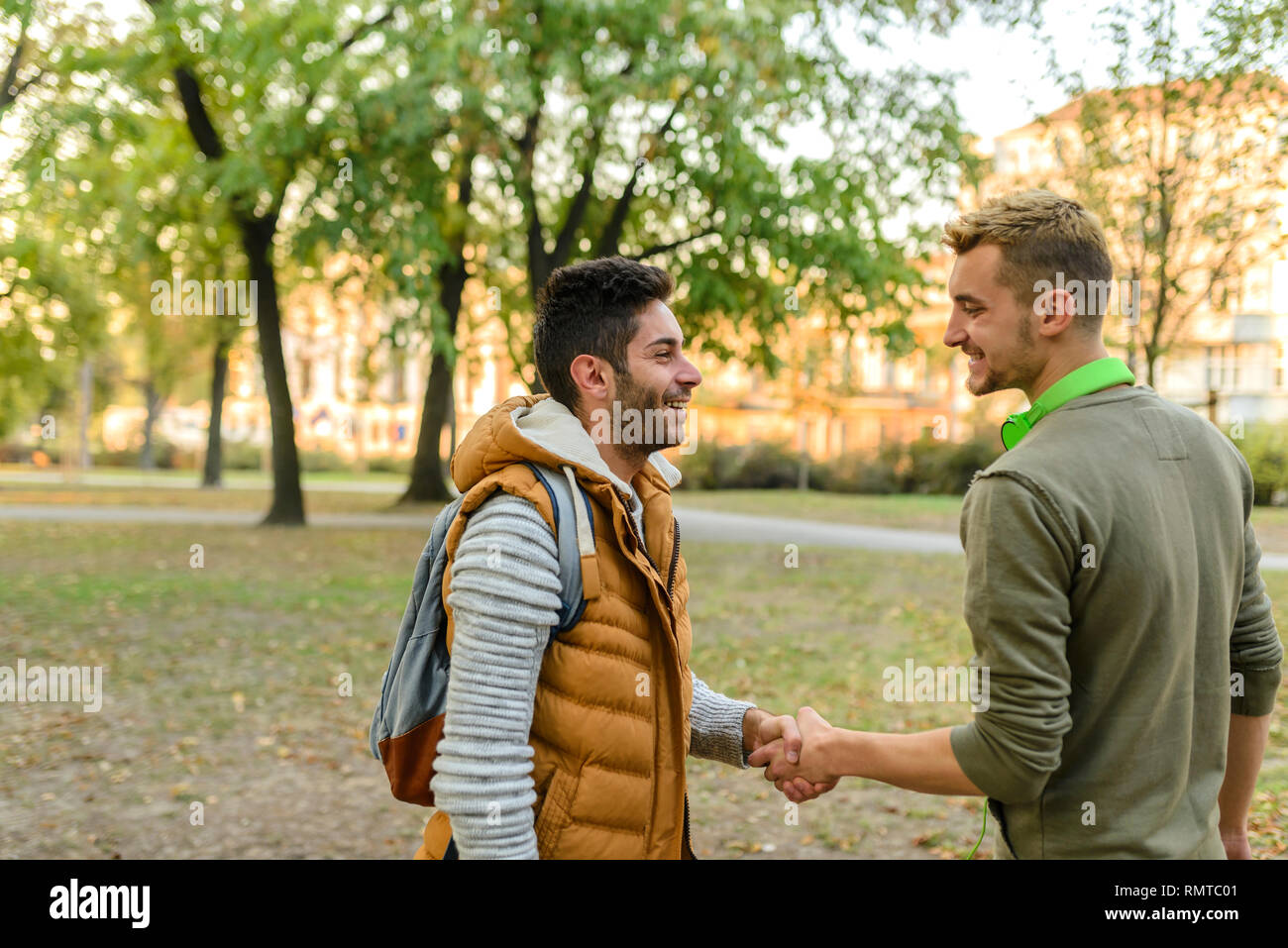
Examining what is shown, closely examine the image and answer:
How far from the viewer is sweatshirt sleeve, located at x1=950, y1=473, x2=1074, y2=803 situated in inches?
73.4

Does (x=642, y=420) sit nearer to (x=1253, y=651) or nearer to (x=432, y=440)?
(x=1253, y=651)

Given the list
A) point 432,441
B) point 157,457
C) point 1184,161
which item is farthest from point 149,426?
point 1184,161

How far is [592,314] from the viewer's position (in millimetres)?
2383

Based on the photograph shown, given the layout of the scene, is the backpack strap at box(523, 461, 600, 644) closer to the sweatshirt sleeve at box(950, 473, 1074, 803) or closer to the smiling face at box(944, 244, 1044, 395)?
the sweatshirt sleeve at box(950, 473, 1074, 803)

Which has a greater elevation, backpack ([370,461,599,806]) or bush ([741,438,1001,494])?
backpack ([370,461,599,806])

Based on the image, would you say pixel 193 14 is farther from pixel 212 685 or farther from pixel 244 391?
pixel 244 391

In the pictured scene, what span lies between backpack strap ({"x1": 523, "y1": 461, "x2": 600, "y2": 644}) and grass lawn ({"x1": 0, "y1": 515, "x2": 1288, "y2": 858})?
3563 millimetres

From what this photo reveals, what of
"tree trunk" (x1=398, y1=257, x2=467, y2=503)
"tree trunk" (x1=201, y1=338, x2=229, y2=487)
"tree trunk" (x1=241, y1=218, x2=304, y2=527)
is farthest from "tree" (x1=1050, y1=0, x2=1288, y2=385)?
"tree trunk" (x1=201, y1=338, x2=229, y2=487)

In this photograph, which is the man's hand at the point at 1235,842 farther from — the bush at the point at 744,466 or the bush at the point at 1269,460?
the bush at the point at 744,466

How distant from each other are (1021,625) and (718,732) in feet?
3.74

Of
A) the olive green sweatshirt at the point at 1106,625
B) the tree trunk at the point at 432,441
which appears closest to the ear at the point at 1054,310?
the olive green sweatshirt at the point at 1106,625

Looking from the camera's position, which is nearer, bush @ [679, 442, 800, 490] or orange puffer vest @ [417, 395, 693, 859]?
orange puffer vest @ [417, 395, 693, 859]
